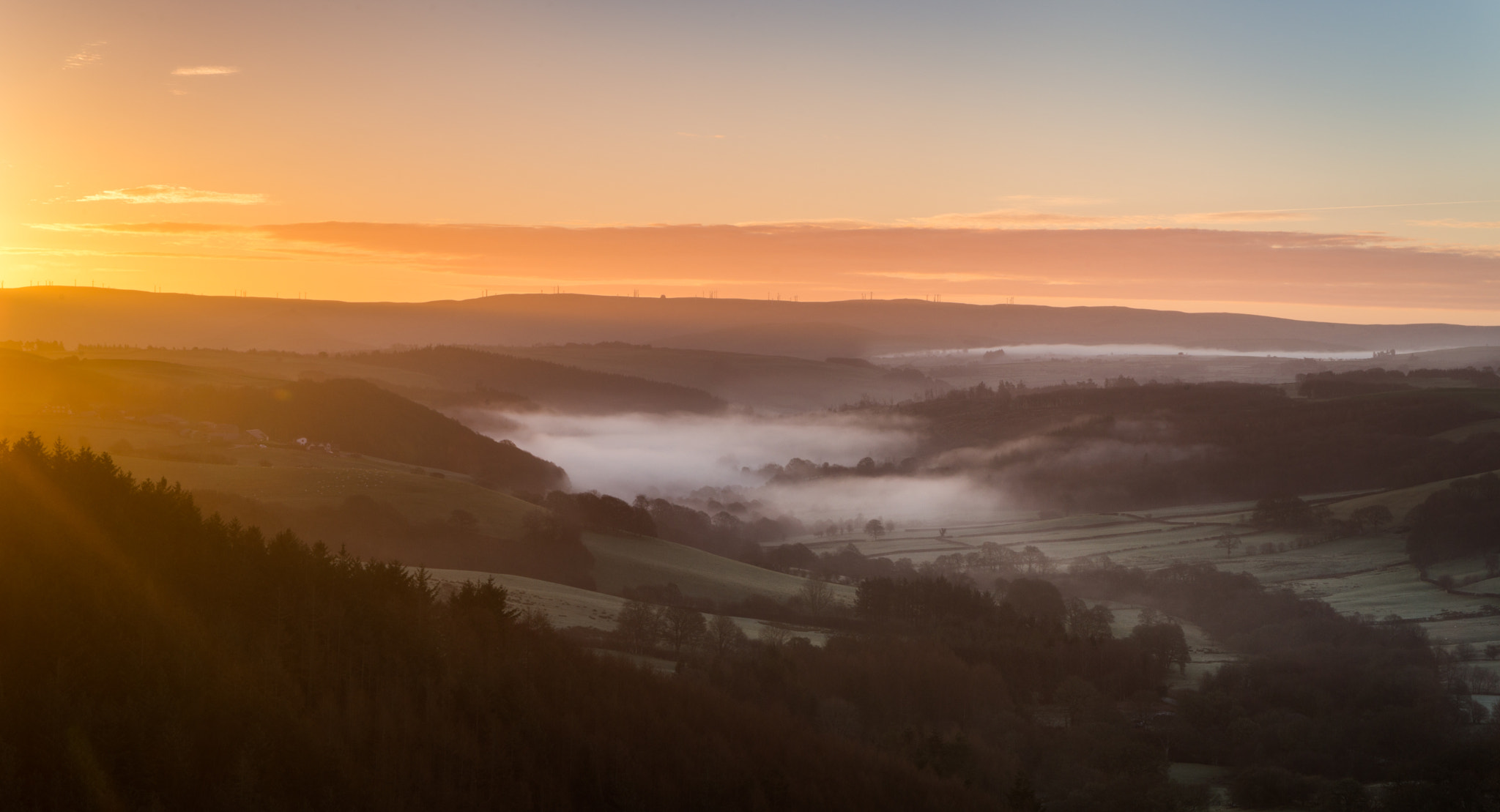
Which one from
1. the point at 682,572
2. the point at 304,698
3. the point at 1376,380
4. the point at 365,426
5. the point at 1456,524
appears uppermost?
the point at 1376,380

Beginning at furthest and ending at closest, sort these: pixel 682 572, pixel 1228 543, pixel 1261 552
→ pixel 1228 543
pixel 1261 552
pixel 682 572

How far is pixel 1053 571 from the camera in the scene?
95.1 m

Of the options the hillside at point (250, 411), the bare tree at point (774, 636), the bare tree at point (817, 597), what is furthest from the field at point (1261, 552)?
the hillside at point (250, 411)

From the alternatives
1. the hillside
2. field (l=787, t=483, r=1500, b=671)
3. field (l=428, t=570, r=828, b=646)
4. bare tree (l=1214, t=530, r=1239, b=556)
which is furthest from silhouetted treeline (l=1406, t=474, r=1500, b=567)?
the hillside

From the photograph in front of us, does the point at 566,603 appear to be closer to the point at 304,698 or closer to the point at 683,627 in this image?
the point at 683,627

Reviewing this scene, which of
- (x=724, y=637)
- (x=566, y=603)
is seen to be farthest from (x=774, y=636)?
(x=566, y=603)

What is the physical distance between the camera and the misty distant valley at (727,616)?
2528cm

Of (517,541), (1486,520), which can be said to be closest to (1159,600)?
(1486,520)

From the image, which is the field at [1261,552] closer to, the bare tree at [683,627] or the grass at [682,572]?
the grass at [682,572]

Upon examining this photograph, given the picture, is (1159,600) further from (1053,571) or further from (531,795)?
(531,795)

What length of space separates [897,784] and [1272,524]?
8913 centimetres

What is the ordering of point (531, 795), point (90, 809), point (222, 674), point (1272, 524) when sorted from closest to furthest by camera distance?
point (90, 809) < point (222, 674) < point (531, 795) < point (1272, 524)

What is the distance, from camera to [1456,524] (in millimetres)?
91250

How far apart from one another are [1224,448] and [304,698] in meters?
144
